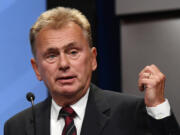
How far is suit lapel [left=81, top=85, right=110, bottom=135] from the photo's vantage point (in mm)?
1691

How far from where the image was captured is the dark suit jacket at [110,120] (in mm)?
1515

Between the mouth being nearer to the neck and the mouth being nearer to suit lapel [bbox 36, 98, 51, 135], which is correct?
the neck

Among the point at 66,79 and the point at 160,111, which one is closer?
the point at 160,111

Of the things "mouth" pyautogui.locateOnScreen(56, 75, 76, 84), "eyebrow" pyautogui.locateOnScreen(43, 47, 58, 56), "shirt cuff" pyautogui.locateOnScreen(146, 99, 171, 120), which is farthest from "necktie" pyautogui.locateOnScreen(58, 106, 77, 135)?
"shirt cuff" pyautogui.locateOnScreen(146, 99, 171, 120)

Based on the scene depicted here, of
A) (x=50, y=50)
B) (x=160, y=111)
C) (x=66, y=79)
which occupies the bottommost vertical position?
(x=160, y=111)

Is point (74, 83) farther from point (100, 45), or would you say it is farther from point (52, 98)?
point (100, 45)

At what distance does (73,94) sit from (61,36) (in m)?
0.29

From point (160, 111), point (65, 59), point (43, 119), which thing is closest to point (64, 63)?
point (65, 59)

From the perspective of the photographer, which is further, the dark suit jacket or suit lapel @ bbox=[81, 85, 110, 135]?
suit lapel @ bbox=[81, 85, 110, 135]

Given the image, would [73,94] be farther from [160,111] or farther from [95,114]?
[160,111]

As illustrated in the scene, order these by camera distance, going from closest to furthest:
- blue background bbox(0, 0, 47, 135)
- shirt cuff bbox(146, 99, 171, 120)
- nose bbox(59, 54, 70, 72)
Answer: shirt cuff bbox(146, 99, 171, 120) → nose bbox(59, 54, 70, 72) → blue background bbox(0, 0, 47, 135)

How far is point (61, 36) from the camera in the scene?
5.57ft

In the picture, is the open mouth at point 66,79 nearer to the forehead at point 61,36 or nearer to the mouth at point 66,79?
the mouth at point 66,79

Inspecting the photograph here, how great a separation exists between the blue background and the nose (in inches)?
47.1
